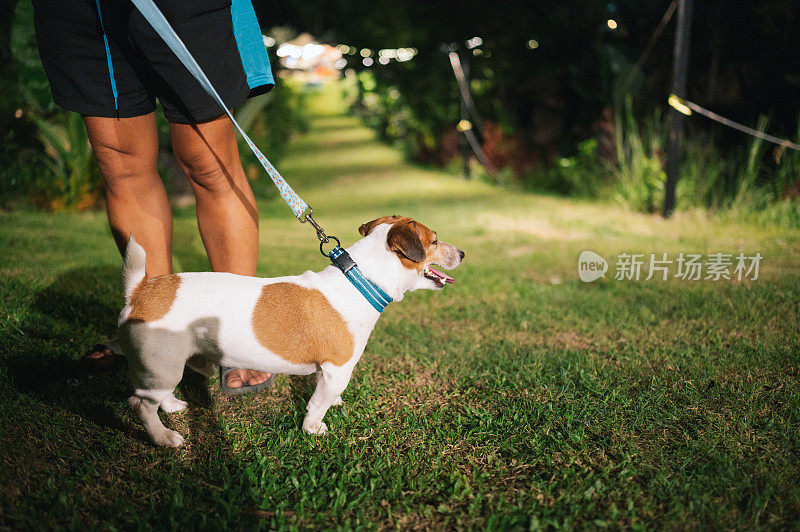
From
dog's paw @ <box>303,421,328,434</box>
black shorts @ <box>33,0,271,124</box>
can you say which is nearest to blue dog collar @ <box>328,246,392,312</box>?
dog's paw @ <box>303,421,328,434</box>

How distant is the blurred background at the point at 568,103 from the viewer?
5617 mm

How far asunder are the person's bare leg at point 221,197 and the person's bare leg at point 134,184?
130 millimetres

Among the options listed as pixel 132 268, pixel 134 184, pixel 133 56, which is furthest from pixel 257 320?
pixel 133 56

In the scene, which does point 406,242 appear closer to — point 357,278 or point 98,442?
point 357,278

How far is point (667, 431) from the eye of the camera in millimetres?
2023

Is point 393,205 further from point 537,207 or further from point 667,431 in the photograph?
point 667,431

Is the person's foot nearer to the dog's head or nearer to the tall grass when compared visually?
the dog's head

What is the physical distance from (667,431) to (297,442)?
1.37 metres

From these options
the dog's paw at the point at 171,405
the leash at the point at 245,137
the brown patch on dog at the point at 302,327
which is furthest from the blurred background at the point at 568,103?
the brown patch on dog at the point at 302,327

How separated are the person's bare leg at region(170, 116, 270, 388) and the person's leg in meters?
0.13

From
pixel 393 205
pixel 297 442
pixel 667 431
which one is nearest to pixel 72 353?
pixel 297 442

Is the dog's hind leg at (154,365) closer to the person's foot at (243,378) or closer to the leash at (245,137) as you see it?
the person's foot at (243,378)

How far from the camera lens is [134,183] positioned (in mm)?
2189

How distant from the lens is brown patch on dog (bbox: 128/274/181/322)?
173 centimetres
